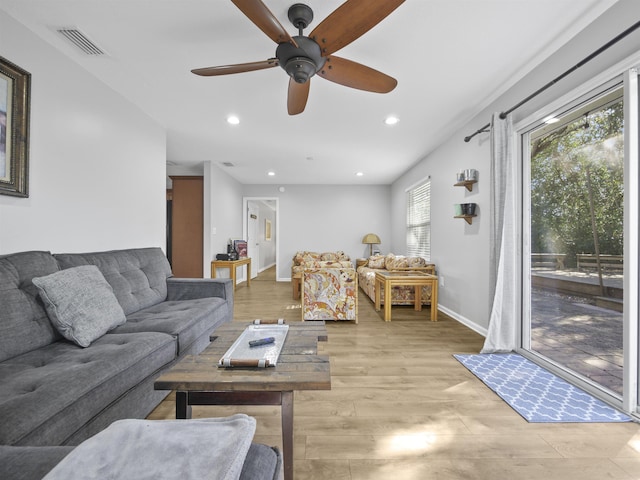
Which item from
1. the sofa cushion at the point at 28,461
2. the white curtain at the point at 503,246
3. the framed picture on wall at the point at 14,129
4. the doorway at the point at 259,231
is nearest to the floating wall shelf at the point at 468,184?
the white curtain at the point at 503,246

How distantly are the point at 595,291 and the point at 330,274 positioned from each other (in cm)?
241

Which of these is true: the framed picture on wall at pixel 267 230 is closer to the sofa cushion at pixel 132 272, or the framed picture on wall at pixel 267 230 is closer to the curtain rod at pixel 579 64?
the sofa cushion at pixel 132 272

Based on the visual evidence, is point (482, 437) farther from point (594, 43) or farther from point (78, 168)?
point (78, 168)

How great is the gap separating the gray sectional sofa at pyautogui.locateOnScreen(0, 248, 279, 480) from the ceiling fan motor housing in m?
1.83

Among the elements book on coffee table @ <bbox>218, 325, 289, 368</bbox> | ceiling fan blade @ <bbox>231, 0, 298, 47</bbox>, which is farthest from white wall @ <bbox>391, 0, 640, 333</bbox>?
book on coffee table @ <bbox>218, 325, 289, 368</bbox>

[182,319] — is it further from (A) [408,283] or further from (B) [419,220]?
(B) [419,220]

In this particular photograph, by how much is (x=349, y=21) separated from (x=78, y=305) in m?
2.21

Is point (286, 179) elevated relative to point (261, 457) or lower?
elevated

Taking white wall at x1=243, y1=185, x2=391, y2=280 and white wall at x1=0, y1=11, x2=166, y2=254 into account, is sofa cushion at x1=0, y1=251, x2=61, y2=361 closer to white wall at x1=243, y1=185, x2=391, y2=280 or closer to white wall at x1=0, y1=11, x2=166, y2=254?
white wall at x1=0, y1=11, x2=166, y2=254

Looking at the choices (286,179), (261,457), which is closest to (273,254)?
(286,179)

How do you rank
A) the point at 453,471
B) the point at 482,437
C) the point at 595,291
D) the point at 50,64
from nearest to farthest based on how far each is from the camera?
1. the point at 453,471
2. the point at 482,437
3. the point at 595,291
4. the point at 50,64

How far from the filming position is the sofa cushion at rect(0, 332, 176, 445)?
1.01 meters

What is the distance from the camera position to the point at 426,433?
1585 millimetres

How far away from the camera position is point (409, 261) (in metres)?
4.63
